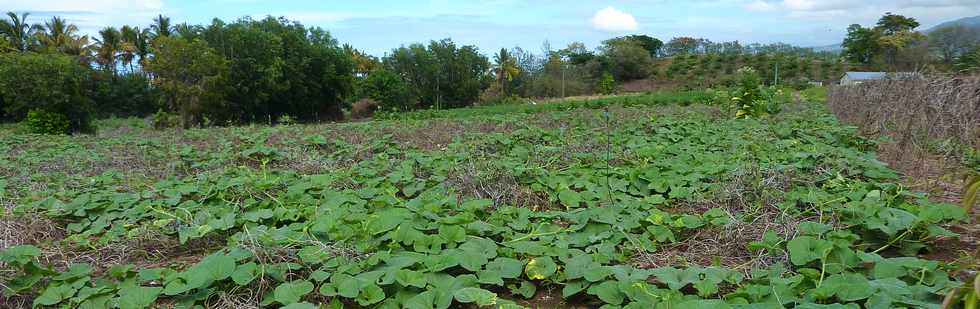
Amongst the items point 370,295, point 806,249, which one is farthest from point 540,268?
point 806,249

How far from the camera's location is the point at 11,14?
131 feet

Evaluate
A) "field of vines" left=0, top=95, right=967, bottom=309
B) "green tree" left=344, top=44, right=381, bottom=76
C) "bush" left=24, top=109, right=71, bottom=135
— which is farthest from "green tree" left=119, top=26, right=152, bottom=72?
"field of vines" left=0, top=95, right=967, bottom=309

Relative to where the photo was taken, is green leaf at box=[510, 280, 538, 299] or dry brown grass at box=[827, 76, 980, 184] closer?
green leaf at box=[510, 280, 538, 299]

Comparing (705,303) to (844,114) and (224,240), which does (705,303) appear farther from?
(844,114)

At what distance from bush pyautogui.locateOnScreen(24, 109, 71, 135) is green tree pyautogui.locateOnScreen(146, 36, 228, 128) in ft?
12.4

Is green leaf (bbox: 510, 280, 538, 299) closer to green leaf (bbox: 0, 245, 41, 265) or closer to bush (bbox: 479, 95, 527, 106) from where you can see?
green leaf (bbox: 0, 245, 41, 265)

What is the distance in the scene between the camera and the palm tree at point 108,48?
4359 centimetres

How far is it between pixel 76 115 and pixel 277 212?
26.6 m

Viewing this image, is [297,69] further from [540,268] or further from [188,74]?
[540,268]

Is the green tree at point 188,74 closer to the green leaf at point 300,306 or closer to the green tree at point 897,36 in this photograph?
the green leaf at point 300,306

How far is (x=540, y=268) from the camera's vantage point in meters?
2.34

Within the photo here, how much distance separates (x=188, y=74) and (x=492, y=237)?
81.3 ft

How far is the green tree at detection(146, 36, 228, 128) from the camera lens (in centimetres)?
2317

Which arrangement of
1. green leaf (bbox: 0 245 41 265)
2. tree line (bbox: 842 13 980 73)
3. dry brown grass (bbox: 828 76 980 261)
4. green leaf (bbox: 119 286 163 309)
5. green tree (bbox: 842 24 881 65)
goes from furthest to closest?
green tree (bbox: 842 24 881 65), tree line (bbox: 842 13 980 73), dry brown grass (bbox: 828 76 980 261), green leaf (bbox: 0 245 41 265), green leaf (bbox: 119 286 163 309)
